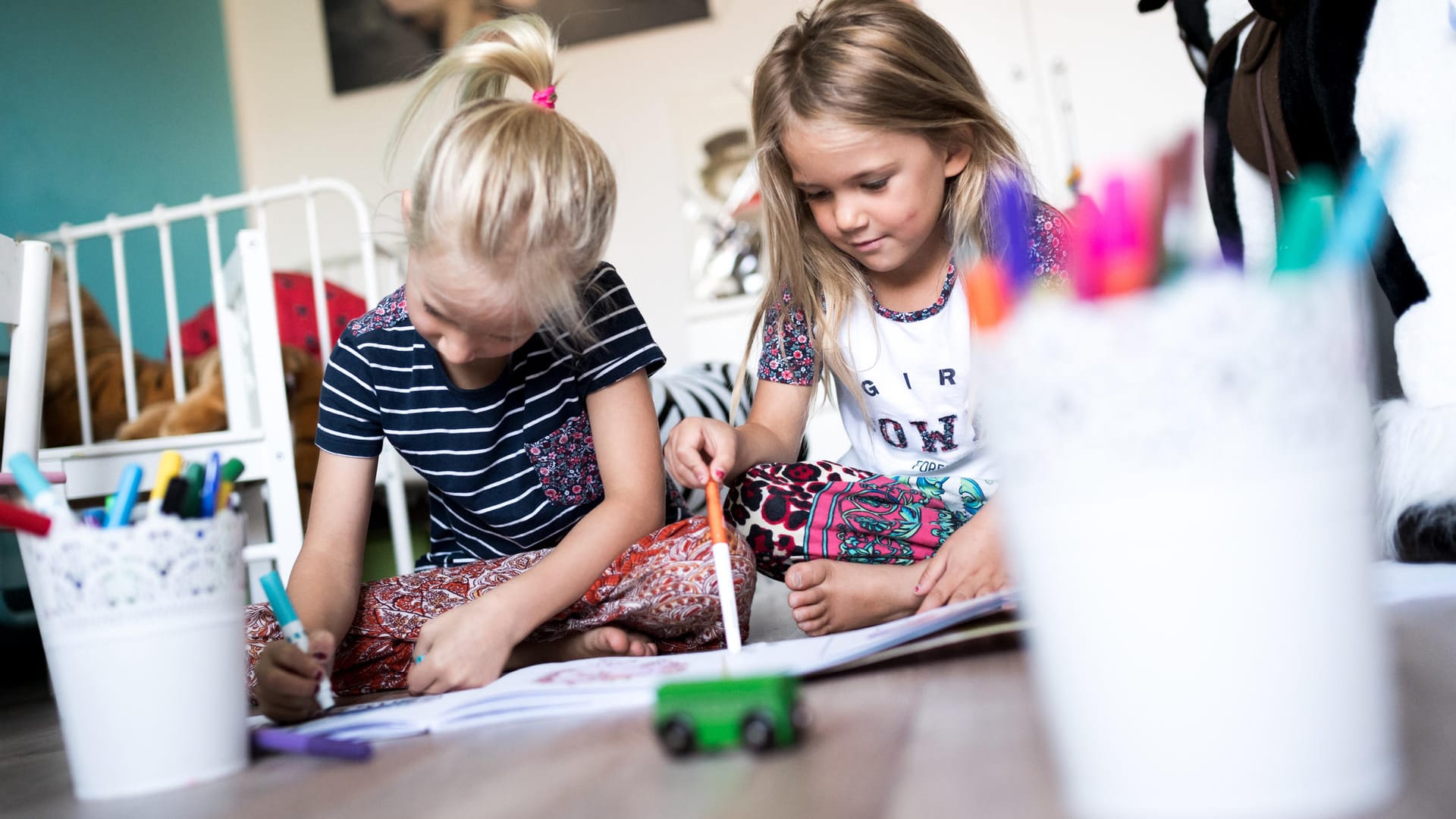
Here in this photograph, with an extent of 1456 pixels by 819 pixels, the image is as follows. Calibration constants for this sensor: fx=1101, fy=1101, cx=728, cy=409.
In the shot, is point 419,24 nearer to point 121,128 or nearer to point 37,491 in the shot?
point 121,128

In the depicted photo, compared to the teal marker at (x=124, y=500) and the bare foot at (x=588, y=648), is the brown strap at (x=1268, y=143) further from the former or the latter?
the teal marker at (x=124, y=500)

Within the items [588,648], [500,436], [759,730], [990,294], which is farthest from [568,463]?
[990,294]

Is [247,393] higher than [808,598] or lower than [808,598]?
higher

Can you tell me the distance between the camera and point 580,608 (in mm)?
871

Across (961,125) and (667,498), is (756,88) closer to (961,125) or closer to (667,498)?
(961,125)

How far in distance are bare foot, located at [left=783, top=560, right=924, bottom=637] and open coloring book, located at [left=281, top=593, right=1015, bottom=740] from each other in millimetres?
180

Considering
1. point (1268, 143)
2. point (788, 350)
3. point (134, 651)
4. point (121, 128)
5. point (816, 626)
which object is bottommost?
point (816, 626)

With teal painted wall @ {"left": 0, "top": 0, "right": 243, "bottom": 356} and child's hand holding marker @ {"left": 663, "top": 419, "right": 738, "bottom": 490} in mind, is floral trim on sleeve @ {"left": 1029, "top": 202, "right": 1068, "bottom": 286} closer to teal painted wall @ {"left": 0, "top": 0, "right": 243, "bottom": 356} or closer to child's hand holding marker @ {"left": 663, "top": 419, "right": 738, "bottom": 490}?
child's hand holding marker @ {"left": 663, "top": 419, "right": 738, "bottom": 490}

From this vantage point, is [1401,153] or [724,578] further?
[1401,153]

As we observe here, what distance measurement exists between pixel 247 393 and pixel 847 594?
0.99 meters

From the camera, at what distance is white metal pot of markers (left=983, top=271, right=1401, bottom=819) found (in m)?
0.28

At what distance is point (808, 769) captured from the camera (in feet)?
1.30

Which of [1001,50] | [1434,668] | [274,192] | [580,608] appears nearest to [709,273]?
[1001,50]

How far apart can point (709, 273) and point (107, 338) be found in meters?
1.41
